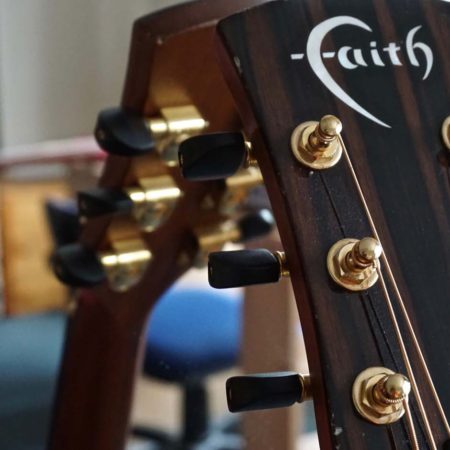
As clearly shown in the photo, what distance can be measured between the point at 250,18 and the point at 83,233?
271mm

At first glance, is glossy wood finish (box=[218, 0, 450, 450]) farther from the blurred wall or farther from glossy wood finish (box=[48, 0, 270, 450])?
the blurred wall

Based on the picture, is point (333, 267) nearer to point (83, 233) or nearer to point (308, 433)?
point (83, 233)

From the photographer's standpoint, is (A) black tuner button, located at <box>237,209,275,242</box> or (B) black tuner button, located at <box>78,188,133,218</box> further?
(A) black tuner button, located at <box>237,209,275,242</box>

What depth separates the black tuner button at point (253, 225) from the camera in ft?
2.19

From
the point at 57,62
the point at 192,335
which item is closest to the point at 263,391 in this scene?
the point at 192,335

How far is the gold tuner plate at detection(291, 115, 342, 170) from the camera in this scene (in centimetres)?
40

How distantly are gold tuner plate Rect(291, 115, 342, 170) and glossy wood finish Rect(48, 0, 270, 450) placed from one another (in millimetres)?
121

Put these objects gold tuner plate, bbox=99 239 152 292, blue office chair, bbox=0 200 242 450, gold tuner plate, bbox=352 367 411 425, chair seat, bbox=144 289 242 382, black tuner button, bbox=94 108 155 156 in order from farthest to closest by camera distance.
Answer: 1. chair seat, bbox=144 289 242 382
2. blue office chair, bbox=0 200 242 450
3. gold tuner plate, bbox=99 239 152 292
4. black tuner button, bbox=94 108 155 156
5. gold tuner plate, bbox=352 367 411 425

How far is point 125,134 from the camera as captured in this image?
510mm

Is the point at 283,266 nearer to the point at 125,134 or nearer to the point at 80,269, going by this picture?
the point at 125,134

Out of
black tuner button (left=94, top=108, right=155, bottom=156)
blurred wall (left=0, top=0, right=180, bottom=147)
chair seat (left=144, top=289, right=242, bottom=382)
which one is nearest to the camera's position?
black tuner button (left=94, top=108, right=155, bottom=156)

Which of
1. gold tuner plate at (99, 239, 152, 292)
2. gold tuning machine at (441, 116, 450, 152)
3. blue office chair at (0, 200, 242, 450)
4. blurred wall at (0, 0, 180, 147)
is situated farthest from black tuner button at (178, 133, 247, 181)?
blurred wall at (0, 0, 180, 147)

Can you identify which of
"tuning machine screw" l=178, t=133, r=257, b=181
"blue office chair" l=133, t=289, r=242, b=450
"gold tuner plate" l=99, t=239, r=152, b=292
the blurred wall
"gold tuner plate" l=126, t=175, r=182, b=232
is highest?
"tuning machine screw" l=178, t=133, r=257, b=181

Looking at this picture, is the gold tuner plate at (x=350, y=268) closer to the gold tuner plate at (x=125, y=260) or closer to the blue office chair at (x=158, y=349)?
the gold tuner plate at (x=125, y=260)
